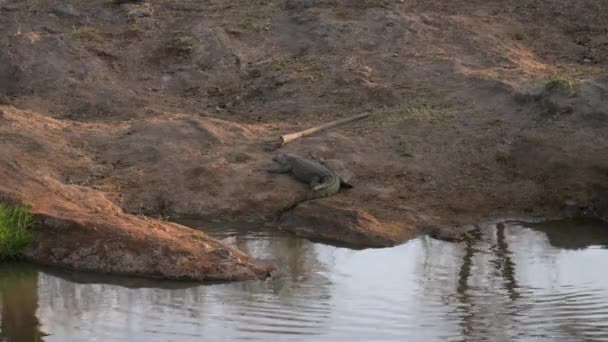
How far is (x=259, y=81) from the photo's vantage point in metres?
11.6

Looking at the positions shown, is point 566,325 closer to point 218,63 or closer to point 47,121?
point 47,121

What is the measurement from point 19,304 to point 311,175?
10.6 ft

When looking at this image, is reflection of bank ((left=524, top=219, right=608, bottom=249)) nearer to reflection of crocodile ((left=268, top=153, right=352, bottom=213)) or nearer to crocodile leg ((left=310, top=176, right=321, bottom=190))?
reflection of crocodile ((left=268, top=153, right=352, bottom=213))

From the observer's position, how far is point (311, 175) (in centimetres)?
897

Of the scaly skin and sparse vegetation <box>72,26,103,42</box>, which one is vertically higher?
sparse vegetation <box>72,26,103,42</box>

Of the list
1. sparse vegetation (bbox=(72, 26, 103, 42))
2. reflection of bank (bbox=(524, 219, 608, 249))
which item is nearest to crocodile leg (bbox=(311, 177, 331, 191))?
reflection of bank (bbox=(524, 219, 608, 249))

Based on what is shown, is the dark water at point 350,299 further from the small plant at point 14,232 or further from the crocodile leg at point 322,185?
the crocodile leg at point 322,185

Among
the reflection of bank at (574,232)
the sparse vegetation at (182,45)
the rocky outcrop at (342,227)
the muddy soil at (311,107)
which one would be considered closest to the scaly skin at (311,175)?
the muddy soil at (311,107)

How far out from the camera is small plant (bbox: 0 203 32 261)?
23.5 ft

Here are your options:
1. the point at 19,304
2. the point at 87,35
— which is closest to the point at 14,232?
the point at 19,304

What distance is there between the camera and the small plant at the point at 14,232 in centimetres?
715

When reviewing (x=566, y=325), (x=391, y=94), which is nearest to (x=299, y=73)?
(x=391, y=94)

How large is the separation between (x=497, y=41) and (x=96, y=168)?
5.36 m

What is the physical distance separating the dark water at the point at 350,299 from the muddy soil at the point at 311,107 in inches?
22.0
